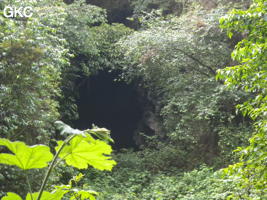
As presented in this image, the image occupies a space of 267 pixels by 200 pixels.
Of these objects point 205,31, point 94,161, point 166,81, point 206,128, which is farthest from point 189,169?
point 94,161

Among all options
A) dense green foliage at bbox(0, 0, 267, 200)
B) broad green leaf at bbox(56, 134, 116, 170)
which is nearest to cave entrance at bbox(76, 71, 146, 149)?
dense green foliage at bbox(0, 0, 267, 200)

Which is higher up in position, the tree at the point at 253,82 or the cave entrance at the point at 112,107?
the tree at the point at 253,82

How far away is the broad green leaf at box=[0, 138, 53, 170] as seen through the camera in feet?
2.85

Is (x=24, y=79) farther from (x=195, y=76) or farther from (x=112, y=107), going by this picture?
(x=112, y=107)

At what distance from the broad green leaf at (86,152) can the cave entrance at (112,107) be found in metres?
11.3

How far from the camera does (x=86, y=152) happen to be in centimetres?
93

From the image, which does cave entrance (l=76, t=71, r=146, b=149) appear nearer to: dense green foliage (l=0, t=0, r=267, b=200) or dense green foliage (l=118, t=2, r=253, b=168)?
dense green foliage (l=0, t=0, r=267, b=200)

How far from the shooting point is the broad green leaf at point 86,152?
90cm

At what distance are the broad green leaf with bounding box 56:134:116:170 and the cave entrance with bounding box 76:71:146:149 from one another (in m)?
11.3

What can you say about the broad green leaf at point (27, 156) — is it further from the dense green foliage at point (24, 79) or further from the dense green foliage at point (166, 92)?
the dense green foliage at point (24, 79)

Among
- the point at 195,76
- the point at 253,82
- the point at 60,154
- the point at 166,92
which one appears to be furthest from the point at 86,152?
the point at 166,92

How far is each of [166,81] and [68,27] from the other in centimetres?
265

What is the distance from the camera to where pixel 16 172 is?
487 centimetres

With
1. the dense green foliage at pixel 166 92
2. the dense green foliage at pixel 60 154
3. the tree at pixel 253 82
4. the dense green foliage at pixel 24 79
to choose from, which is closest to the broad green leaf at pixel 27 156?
the dense green foliage at pixel 60 154
